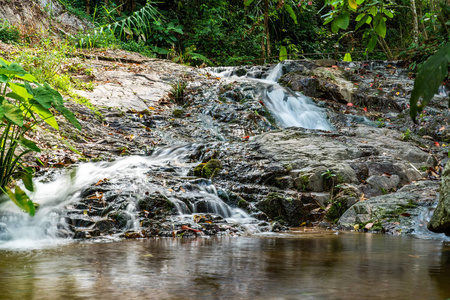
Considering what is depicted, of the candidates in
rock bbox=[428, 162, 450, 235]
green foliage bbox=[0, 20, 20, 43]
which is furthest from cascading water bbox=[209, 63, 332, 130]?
green foliage bbox=[0, 20, 20, 43]

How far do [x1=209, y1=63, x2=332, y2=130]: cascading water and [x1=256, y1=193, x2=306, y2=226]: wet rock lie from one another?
13.2ft

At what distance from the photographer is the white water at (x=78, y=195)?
3410mm

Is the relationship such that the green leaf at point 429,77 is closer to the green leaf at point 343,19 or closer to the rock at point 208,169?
the green leaf at point 343,19

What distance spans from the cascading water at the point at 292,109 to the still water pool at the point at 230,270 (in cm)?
568

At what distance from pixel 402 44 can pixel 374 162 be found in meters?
16.0

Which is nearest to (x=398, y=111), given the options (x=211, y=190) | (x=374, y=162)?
(x=374, y=162)

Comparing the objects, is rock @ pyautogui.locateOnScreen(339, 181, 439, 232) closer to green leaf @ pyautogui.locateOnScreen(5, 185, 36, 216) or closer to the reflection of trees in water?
the reflection of trees in water

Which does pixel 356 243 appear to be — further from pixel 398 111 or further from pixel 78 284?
pixel 398 111

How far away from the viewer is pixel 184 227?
3656mm

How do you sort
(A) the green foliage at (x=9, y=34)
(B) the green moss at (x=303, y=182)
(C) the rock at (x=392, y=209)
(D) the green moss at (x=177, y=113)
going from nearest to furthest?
(C) the rock at (x=392, y=209) < (B) the green moss at (x=303, y=182) < (D) the green moss at (x=177, y=113) < (A) the green foliage at (x=9, y=34)

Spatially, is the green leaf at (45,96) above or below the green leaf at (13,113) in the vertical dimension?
above

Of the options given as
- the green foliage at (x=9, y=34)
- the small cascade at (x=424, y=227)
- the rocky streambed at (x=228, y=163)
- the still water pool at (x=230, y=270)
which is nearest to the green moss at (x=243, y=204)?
the rocky streambed at (x=228, y=163)

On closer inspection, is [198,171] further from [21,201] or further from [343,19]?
[343,19]

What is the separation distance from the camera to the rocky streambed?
12.8ft
